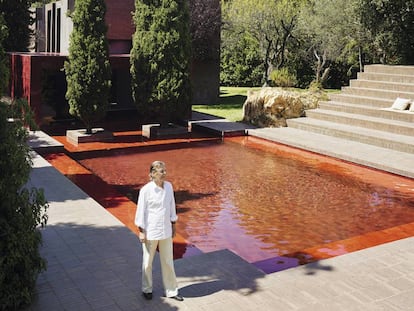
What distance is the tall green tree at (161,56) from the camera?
1841 centimetres

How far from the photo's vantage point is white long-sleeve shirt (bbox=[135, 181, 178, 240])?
18.6 feet

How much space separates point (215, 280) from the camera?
6.39 m

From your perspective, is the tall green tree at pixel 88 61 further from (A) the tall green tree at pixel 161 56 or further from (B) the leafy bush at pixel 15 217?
(B) the leafy bush at pixel 15 217

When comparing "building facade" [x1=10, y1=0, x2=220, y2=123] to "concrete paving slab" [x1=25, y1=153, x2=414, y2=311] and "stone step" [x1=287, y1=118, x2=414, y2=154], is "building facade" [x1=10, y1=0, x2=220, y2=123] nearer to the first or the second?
"stone step" [x1=287, y1=118, x2=414, y2=154]

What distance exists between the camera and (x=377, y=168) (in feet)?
45.7

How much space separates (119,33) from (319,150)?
12182 mm

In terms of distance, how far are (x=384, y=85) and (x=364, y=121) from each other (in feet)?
10.3

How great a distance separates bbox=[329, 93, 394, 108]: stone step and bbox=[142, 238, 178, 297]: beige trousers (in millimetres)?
15348

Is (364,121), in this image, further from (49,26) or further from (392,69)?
(49,26)

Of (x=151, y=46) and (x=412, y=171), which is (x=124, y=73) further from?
(x=412, y=171)

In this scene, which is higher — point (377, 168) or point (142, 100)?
point (142, 100)

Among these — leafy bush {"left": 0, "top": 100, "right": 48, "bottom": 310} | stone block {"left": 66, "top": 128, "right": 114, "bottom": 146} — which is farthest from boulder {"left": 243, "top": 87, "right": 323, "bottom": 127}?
leafy bush {"left": 0, "top": 100, "right": 48, "bottom": 310}

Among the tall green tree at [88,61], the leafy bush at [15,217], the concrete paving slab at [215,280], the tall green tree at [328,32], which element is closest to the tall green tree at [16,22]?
the tall green tree at [88,61]

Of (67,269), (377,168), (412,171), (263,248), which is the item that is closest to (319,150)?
(377,168)
